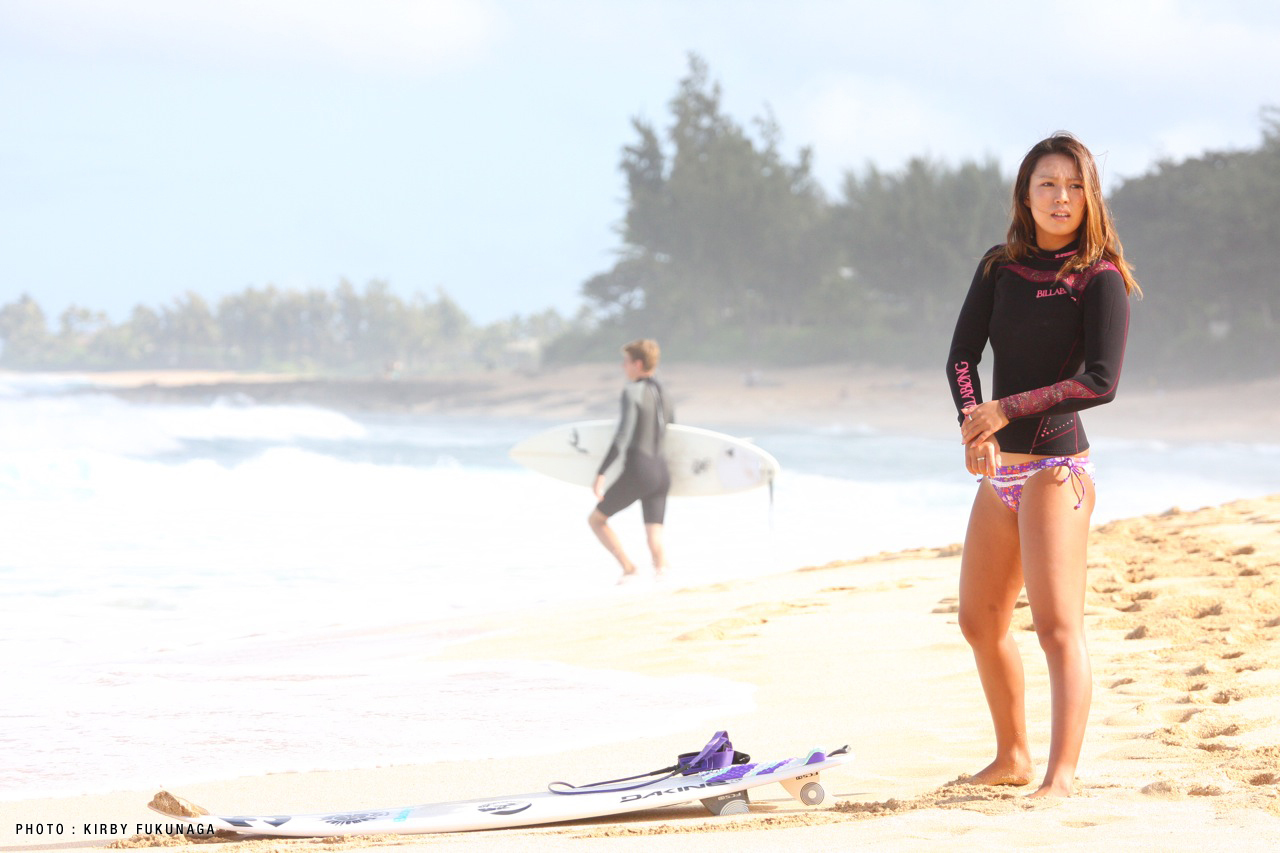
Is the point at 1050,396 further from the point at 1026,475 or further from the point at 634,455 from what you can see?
the point at 634,455

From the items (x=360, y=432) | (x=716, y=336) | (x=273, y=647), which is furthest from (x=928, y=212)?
(x=273, y=647)

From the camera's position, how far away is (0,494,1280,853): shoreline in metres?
2.70

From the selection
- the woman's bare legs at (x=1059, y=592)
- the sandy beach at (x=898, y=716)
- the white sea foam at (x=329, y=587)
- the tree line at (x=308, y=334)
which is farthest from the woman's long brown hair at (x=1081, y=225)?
the tree line at (x=308, y=334)

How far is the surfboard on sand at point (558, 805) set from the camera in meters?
2.78

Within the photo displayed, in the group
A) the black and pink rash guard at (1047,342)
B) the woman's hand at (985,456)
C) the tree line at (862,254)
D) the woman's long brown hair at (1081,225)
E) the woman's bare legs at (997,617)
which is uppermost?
the tree line at (862,254)

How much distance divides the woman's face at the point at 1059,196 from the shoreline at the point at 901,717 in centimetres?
130

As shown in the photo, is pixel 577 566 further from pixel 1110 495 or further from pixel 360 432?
pixel 360 432

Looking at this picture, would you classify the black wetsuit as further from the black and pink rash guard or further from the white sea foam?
the black and pink rash guard

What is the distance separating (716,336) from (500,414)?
30.8ft

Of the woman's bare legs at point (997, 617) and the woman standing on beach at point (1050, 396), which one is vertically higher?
the woman standing on beach at point (1050, 396)

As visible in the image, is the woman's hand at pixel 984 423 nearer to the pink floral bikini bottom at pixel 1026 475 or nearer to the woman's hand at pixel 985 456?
the woman's hand at pixel 985 456

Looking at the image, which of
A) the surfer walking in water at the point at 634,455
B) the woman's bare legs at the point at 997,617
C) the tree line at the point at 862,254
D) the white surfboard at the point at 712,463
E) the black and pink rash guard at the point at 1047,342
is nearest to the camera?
the black and pink rash guard at the point at 1047,342

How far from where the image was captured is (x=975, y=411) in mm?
2830

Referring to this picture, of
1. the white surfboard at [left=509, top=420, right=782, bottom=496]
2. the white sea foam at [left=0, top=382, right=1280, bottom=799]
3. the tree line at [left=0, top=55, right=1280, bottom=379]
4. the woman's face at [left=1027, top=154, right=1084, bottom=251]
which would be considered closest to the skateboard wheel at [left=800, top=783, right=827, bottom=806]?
the white sea foam at [left=0, top=382, right=1280, bottom=799]
